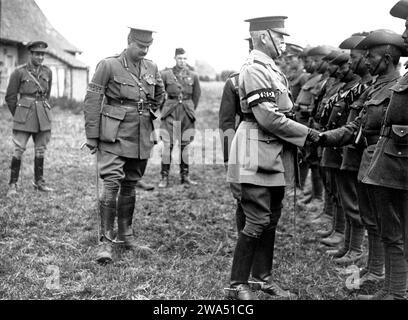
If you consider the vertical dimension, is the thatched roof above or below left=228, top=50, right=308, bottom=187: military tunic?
above

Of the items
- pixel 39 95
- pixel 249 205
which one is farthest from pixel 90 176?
pixel 249 205

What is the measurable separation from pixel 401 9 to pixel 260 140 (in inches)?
58.1

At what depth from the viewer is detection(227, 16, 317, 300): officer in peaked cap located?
13.1ft

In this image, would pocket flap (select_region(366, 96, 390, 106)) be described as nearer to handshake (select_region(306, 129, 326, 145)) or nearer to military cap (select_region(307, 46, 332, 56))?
handshake (select_region(306, 129, 326, 145))

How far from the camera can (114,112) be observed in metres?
5.38

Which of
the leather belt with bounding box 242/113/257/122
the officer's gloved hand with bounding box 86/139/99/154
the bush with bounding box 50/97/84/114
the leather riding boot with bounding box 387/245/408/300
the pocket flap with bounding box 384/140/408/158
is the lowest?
the bush with bounding box 50/97/84/114

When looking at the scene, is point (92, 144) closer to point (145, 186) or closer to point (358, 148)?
point (358, 148)

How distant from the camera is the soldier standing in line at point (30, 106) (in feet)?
27.5

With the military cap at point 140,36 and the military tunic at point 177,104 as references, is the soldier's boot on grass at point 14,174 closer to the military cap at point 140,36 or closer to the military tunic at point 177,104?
the military tunic at point 177,104

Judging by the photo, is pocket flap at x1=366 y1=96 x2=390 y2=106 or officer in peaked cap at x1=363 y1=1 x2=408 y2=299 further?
pocket flap at x1=366 y1=96 x2=390 y2=106

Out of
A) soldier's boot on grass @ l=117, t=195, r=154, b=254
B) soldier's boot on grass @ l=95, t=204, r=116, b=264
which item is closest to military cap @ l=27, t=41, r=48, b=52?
soldier's boot on grass @ l=117, t=195, r=154, b=254
